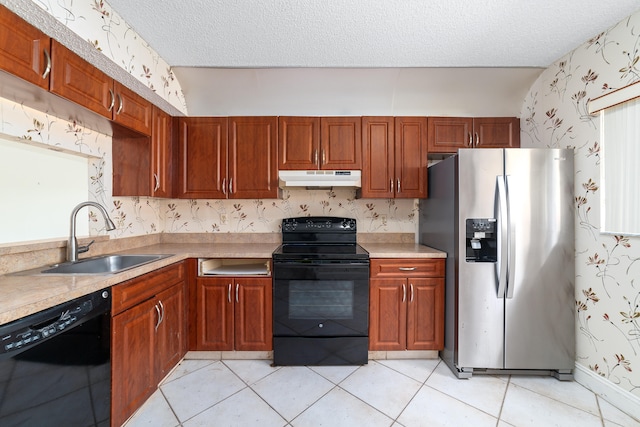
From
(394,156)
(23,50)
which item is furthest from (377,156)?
(23,50)

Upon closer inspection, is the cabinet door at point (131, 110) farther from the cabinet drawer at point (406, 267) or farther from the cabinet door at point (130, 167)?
the cabinet drawer at point (406, 267)

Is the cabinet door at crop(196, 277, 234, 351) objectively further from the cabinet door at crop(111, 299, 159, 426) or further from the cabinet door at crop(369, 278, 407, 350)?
the cabinet door at crop(369, 278, 407, 350)

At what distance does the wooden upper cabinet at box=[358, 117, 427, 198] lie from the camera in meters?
2.29

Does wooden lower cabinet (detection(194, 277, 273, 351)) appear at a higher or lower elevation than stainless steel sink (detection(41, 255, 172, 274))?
lower

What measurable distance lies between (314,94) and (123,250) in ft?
7.05

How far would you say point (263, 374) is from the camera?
1839 mm

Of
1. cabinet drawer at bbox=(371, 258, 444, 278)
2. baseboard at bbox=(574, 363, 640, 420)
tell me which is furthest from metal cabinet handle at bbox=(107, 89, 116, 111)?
baseboard at bbox=(574, 363, 640, 420)

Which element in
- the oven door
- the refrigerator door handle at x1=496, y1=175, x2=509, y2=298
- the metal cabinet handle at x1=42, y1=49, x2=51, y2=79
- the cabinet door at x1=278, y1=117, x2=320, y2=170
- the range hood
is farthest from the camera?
the cabinet door at x1=278, y1=117, x2=320, y2=170

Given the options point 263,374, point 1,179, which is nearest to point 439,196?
point 263,374

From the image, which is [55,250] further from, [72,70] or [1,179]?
[72,70]

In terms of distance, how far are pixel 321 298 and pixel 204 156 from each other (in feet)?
5.46

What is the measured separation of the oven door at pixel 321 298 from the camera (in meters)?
1.93

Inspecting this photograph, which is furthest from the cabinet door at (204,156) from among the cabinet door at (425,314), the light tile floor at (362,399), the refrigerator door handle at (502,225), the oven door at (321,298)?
the refrigerator door handle at (502,225)

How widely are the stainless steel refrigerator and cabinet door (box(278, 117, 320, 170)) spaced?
121 cm
